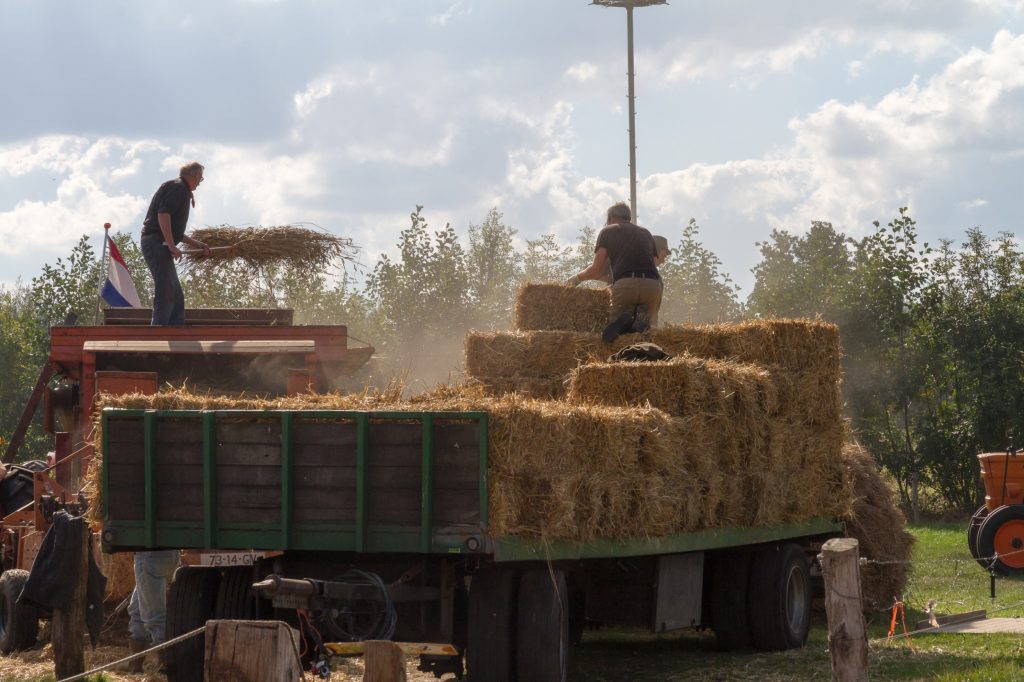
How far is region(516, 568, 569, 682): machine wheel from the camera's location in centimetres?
867

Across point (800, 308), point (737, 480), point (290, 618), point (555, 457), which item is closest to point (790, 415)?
point (737, 480)

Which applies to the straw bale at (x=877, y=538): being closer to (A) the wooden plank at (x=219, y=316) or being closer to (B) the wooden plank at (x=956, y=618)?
(B) the wooden plank at (x=956, y=618)

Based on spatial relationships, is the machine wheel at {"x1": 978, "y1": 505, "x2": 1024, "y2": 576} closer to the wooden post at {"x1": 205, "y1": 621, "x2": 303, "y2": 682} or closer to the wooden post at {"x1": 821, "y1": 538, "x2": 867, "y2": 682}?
the wooden post at {"x1": 821, "y1": 538, "x2": 867, "y2": 682}

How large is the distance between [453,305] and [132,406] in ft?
114

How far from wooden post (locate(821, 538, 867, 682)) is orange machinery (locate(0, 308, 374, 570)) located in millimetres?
6164

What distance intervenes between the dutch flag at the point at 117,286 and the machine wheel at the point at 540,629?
1097 cm

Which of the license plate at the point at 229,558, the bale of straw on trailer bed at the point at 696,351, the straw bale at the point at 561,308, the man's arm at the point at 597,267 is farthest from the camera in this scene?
the straw bale at the point at 561,308

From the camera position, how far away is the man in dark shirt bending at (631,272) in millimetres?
13508

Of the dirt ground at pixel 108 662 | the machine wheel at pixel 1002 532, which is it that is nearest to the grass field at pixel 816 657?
the dirt ground at pixel 108 662

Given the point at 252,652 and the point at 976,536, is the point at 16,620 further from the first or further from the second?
the point at 976,536

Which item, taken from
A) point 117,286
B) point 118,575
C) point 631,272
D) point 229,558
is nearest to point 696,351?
point 631,272

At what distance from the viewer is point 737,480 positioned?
1086cm

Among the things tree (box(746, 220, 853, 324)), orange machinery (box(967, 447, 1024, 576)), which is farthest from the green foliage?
orange machinery (box(967, 447, 1024, 576))

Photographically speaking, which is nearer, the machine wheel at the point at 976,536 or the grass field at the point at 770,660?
the grass field at the point at 770,660
